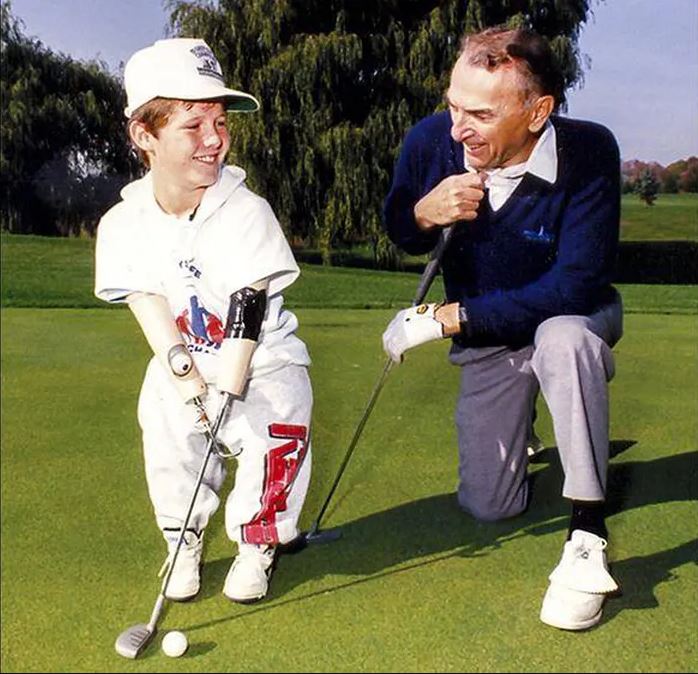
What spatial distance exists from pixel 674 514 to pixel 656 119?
1.78 feet

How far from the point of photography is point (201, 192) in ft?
4.62

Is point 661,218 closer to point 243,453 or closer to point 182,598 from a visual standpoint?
point 243,453

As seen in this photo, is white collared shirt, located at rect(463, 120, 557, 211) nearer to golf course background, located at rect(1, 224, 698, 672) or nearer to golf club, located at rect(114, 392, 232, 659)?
golf course background, located at rect(1, 224, 698, 672)

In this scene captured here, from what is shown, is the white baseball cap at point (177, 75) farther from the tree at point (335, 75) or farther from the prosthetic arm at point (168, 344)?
the prosthetic arm at point (168, 344)

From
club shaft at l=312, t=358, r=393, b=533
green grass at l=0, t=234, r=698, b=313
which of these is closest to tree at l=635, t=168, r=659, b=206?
green grass at l=0, t=234, r=698, b=313

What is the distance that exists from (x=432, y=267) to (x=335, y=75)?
26cm

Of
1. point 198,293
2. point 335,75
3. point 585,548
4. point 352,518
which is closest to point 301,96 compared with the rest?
point 335,75

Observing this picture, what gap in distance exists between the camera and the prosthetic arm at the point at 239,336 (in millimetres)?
1399

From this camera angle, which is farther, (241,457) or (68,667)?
(241,457)

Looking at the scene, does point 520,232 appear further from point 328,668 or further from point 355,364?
point 328,668

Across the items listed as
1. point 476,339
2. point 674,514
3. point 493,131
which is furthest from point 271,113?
point 674,514

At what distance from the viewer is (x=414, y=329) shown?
61.4 inches

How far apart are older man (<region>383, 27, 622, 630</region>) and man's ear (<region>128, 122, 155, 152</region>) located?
0.31 m

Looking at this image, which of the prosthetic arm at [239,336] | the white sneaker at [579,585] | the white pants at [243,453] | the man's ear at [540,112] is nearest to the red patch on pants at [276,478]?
the white pants at [243,453]
